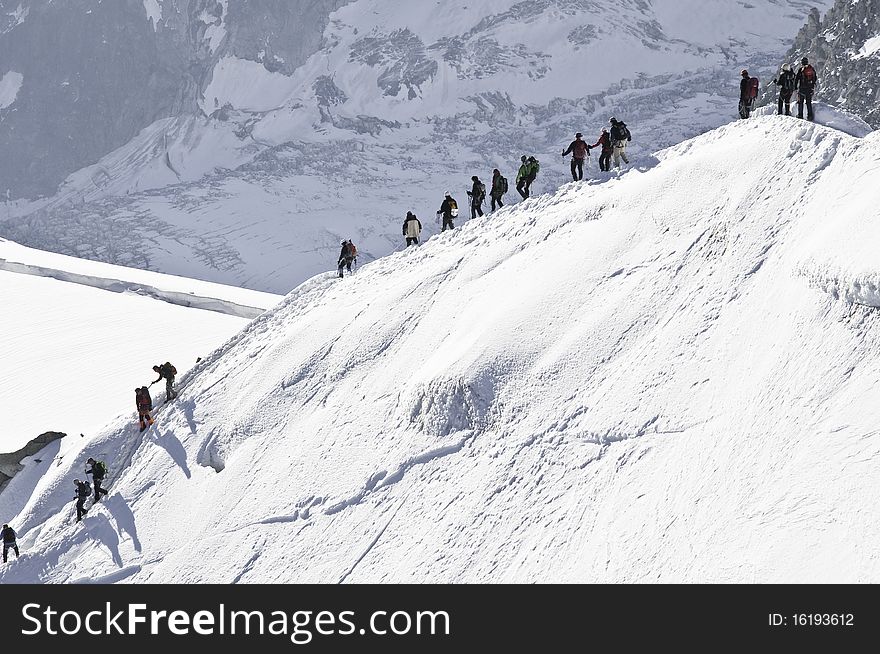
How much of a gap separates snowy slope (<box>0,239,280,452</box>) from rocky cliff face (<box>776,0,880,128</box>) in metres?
75.2

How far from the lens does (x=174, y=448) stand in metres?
20.9

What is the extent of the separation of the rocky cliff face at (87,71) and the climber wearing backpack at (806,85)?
15147 centimetres

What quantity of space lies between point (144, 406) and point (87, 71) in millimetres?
159254

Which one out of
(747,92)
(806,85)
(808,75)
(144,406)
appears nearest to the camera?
(808,75)

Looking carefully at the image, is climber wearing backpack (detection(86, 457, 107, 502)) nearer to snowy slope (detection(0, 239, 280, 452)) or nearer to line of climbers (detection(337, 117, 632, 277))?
snowy slope (detection(0, 239, 280, 452))

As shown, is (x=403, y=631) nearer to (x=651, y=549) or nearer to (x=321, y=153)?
(x=651, y=549)

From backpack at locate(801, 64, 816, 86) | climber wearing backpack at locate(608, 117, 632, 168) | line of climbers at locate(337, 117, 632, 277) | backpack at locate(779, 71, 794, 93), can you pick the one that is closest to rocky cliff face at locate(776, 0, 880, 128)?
line of climbers at locate(337, 117, 632, 277)

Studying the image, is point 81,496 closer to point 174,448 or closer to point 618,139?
point 174,448

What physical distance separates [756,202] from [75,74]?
16710 centimetres

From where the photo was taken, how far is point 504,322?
1817cm

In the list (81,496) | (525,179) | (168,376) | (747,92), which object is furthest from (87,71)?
(747,92)

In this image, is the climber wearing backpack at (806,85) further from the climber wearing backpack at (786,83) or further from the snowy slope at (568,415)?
the snowy slope at (568,415)

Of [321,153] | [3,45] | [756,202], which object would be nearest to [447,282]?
[756,202]

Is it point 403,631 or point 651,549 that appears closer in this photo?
point 403,631
